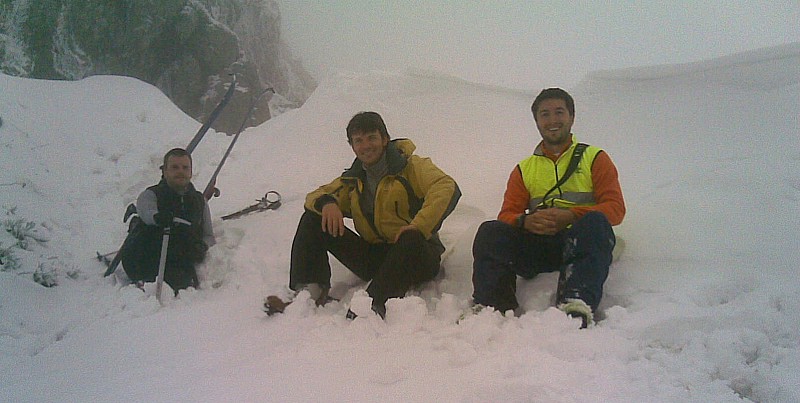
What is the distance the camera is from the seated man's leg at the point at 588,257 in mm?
1301

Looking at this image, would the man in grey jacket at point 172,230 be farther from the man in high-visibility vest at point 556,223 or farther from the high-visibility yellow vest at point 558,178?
the high-visibility yellow vest at point 558,178

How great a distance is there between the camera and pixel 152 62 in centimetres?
874

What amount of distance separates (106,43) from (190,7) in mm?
2669

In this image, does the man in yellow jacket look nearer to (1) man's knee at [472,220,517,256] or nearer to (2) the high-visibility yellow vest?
(1) man's knee at [472,220,517,256]

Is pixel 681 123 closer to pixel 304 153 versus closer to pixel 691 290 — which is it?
pixel 691 290

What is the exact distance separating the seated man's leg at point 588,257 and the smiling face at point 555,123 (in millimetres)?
354

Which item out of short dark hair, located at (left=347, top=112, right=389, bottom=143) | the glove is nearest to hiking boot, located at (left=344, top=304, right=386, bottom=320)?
short dark hair, located at (left=347, top=112, right=389, bottom=143)

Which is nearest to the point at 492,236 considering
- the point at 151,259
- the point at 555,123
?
the point at 555,123

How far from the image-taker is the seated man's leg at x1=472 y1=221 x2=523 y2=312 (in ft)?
4.67

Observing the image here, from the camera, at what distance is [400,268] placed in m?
1.57

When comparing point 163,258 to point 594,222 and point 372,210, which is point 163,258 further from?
point 594,222

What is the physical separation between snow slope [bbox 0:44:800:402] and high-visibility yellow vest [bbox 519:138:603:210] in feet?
0.88

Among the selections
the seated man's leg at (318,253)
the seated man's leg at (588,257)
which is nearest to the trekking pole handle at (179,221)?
the seated man's leg at (318,253)

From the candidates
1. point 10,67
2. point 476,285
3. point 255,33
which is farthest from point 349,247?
point 255,33
